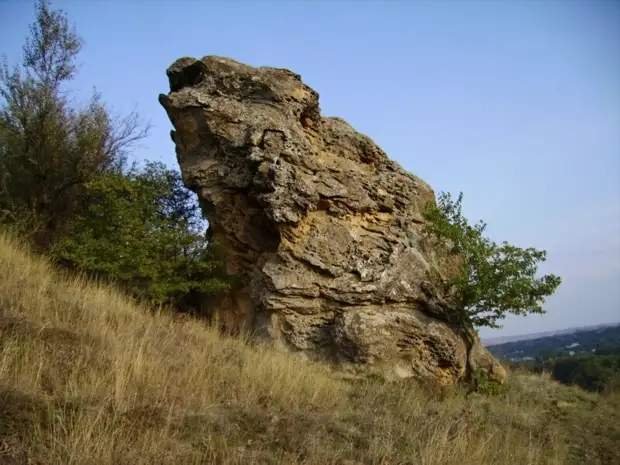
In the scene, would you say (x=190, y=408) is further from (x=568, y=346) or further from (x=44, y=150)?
(x=568, y=346)

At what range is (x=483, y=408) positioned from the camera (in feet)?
25.7

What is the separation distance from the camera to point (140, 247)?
9.80 m

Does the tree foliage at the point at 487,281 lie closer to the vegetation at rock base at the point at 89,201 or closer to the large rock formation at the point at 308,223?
the large rock formation at the point at 308,223

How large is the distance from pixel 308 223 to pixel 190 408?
5877 mm

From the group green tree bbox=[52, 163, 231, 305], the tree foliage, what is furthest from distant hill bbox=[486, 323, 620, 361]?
green tree bbox=[52, 163, 231, 305]

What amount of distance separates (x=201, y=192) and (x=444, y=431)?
7.84 m

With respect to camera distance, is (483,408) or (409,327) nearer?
(483,408)

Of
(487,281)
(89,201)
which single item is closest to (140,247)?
(89,201)

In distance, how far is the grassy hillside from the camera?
3432 millimetres

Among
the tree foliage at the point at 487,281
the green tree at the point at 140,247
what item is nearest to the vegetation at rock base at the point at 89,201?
the green tree at the point at 140,247

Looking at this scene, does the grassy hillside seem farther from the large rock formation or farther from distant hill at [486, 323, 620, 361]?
distant hill at [486, 323, 620, 361]

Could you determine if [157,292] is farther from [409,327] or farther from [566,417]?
[566,417]

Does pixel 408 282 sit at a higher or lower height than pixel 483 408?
higher

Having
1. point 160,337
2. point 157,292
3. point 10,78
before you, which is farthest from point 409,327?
point 10,78
